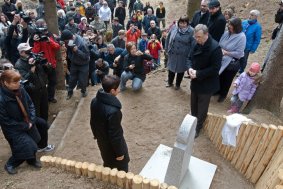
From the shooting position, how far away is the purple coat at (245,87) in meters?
6.09

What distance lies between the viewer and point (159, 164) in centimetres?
504

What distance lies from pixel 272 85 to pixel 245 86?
0.53 m

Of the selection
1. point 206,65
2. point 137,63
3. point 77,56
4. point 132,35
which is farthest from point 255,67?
point 132,35

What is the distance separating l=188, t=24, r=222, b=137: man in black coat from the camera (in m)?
4.86

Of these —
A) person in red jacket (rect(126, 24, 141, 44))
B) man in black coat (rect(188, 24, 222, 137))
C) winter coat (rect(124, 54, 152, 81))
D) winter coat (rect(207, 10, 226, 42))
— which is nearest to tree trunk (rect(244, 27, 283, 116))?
winter coat (rect(207, 10, 226, 42))

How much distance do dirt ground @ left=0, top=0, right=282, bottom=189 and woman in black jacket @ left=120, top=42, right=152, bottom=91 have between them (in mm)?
257

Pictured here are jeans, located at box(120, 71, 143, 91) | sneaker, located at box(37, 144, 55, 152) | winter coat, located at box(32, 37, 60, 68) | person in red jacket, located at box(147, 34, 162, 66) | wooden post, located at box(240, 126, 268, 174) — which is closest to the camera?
wooden post, located at box(240, 126, 268, 174)

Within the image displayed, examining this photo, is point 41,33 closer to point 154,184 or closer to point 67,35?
point 67,35

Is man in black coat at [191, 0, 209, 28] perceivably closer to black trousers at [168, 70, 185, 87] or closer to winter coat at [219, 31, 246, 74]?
winter coat at [219, 31, 246, 74]

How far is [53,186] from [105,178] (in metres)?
0.67

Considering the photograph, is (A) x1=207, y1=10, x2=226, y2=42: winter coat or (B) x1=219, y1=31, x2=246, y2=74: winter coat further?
(A) x1=207, y1=10, x2=226, y2=42: winter coat

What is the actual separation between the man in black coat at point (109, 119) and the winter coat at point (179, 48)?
3.44 meters

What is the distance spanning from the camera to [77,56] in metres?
7.23

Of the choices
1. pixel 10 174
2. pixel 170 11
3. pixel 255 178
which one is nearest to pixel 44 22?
pixel 10 174
